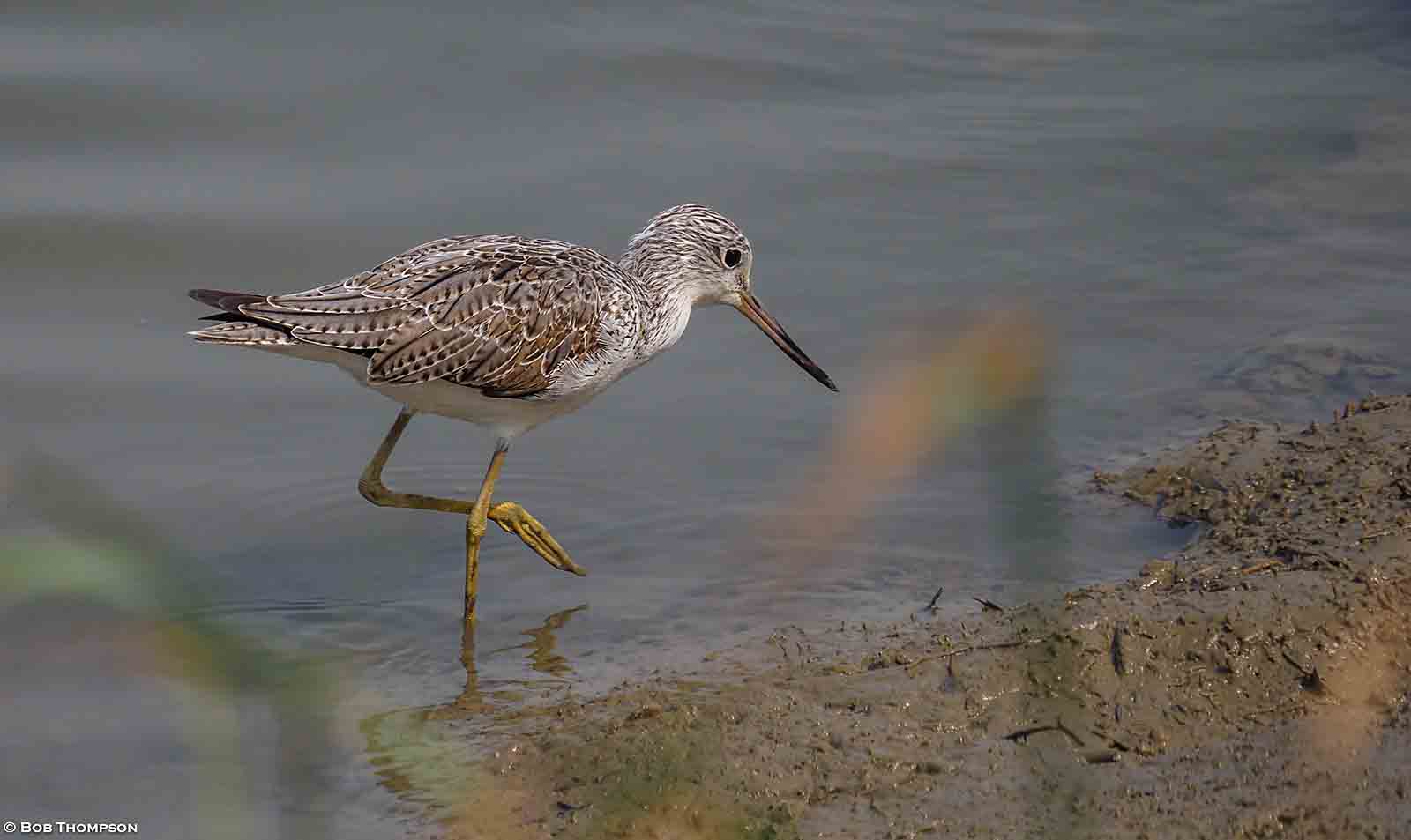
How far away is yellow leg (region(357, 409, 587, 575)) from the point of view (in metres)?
6.14

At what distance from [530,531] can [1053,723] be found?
2529 mm

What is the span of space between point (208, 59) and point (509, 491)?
14.3ft

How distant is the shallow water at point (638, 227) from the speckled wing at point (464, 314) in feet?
2.68

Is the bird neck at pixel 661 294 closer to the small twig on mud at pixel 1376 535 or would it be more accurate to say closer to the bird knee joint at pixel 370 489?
the bird knee joint at pixel 370 489

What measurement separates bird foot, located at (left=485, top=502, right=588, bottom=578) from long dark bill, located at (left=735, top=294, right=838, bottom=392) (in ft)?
5.19

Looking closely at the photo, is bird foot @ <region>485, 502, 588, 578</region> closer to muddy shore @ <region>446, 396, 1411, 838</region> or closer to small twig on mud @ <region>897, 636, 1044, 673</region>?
muddy shore @ <region>446, 396, 1411, 838</region>

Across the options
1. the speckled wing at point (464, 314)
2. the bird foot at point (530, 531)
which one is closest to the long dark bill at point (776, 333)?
the speckled wing at point (464, 314)

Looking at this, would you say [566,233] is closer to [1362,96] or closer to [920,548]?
[920,548]

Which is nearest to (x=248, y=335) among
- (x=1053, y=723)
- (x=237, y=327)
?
(x=237, y=327)

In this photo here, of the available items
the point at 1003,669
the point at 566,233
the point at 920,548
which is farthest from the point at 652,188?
the point at 1003,669

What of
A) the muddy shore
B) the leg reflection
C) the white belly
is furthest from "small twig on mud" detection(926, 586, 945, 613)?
the white belly

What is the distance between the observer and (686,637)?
5500 mm

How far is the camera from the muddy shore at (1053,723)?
3758 millimetres

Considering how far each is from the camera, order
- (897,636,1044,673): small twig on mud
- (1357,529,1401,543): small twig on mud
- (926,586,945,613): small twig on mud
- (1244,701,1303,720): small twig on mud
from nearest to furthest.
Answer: (1244,701,1303,720): small twig on mud
(897,636,1044,673): small twig on mud
(1357,529,1401,543): small twig on mud
(926,586,945,613): small twig on mud
